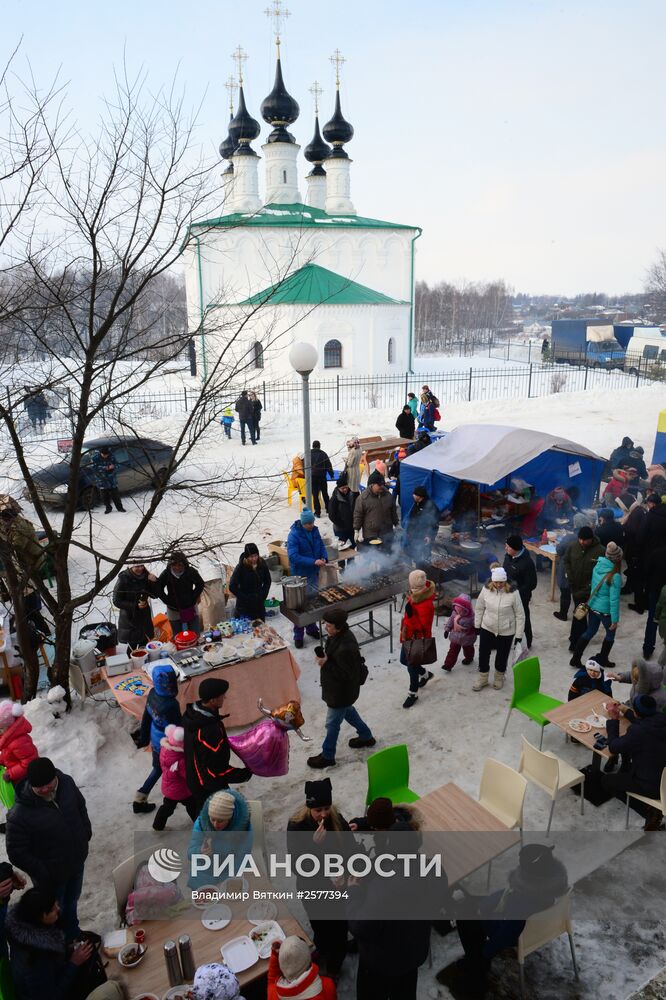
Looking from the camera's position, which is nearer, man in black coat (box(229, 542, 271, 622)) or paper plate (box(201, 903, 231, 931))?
paper plate (box(201, 903, 231, 931))

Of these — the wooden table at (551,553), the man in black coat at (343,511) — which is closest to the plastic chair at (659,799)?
the wooden table at (551,553)

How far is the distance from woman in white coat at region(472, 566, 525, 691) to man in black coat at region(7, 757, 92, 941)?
186 inches

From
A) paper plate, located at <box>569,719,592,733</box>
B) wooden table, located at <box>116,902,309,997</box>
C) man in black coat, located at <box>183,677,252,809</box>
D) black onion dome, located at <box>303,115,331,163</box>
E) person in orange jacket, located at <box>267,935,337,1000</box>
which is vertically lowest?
wooden table, located at <box>116,902,309,997</box>

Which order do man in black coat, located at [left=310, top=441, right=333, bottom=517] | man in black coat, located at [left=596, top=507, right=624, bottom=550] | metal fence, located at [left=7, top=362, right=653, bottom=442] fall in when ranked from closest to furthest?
man in black coat, located at [left=596, top=507, right=624, bottom=550] < man in black coat, located at [left=310, top=441, right=333, bottom=517] < metal fence, located at [left=7, top=362, right=653, bottom=442]

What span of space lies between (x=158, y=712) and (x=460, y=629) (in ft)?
12.8

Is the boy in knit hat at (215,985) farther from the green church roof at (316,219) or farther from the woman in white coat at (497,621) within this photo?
the green church roof at (316,219)

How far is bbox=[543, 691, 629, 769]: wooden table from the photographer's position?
223 inches

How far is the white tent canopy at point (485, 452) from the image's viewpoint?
10.5 metres

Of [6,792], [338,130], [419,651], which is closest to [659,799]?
[419,651]

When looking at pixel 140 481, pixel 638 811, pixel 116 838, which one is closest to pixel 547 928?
pixel 638 811

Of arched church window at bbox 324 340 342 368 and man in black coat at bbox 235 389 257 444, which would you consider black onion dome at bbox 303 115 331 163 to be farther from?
man in black coat at bbox 235 389 257 444

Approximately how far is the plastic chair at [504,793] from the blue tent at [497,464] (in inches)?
223

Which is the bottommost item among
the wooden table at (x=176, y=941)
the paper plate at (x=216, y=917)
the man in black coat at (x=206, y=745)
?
the wooden table at (x=176, y=941)

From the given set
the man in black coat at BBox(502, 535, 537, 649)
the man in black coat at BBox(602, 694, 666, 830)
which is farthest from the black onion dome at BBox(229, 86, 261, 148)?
the man in black coat at BBox(602, 694, 666, 830)
